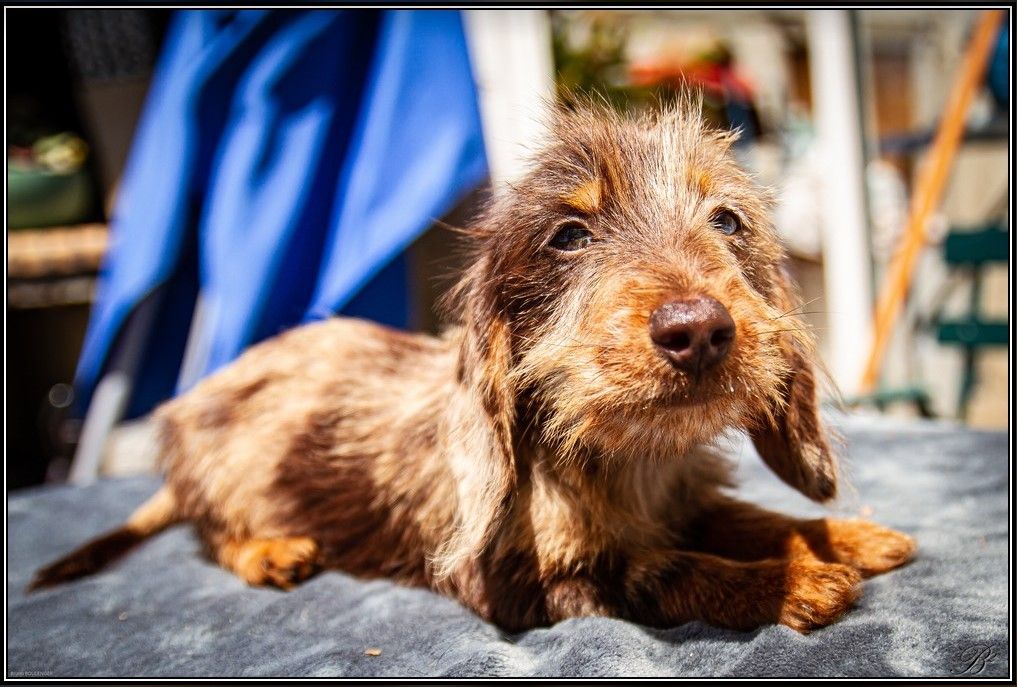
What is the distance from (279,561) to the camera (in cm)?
209

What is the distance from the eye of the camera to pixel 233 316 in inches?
132

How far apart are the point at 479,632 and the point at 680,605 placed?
1.39ft

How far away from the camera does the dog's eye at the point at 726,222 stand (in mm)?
1645

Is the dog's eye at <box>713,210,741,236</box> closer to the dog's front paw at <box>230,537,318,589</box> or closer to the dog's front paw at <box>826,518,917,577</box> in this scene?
the dog's front paw at <box>826,518,917,577</box>

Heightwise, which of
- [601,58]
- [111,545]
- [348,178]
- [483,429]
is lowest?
[111,545]

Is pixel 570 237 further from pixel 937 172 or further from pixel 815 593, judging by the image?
pixel 937 172

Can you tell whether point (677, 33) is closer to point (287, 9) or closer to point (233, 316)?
point (287, 9)

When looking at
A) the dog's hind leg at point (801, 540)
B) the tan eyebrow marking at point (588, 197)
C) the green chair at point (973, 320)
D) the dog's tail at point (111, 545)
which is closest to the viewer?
the tan eyebrow marking at point (588, 197)

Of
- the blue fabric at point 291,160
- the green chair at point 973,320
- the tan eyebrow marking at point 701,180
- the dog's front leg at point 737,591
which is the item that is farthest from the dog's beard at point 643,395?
the green chair at point 973,320

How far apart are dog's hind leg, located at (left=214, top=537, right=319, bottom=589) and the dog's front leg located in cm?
90

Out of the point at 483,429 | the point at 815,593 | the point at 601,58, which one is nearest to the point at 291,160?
the point at 601,58

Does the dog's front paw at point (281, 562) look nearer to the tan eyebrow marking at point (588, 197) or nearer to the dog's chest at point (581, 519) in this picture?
the dog's chest at point (581, 519)

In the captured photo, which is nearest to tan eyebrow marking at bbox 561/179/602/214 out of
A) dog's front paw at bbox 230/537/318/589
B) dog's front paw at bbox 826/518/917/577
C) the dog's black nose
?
the dog's black nose

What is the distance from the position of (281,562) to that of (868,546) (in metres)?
1.43
